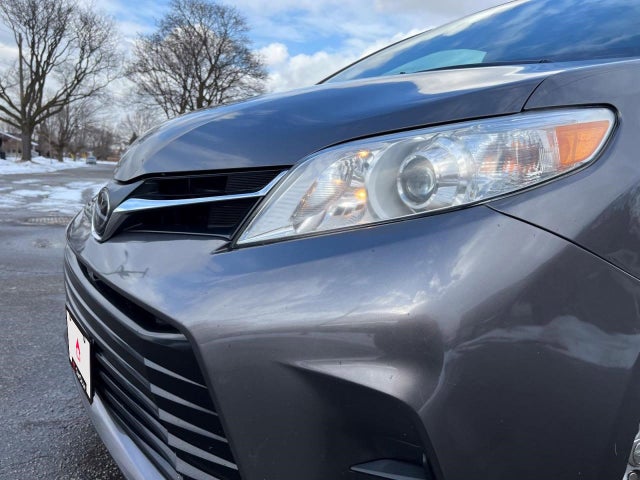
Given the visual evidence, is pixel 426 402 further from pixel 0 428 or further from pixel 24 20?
→ pixel 24 20

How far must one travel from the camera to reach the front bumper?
Result: 868mm

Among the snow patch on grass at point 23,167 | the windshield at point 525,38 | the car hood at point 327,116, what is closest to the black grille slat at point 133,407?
the car hood at point 327,116

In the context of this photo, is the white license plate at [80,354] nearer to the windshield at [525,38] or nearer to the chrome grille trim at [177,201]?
the chrome grille trim at [177,201]

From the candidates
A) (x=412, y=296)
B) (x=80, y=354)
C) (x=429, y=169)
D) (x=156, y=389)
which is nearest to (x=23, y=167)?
(x=80, y=354)

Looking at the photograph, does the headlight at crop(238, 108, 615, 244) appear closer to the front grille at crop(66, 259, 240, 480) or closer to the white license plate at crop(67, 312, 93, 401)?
the front grille at crop(66, 259, 240, 480)

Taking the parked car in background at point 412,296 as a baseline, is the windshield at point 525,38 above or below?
above

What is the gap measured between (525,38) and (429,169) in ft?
4.28

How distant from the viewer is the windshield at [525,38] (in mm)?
1690

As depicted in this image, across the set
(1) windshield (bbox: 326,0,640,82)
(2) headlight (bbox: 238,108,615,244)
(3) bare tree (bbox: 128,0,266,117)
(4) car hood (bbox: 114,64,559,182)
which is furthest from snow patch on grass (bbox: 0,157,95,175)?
(2) headlight (bbox: 238,108,615,244)

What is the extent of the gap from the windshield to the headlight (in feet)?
2.28

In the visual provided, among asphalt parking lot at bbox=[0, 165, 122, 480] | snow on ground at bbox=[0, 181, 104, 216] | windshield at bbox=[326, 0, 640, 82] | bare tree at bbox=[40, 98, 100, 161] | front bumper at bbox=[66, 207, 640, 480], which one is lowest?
asphalt parking lot at bbox=[0, 165, 122, 480]

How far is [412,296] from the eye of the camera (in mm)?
879

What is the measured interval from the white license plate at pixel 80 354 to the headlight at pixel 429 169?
772 millimetres

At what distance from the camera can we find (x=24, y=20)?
28.7 m
